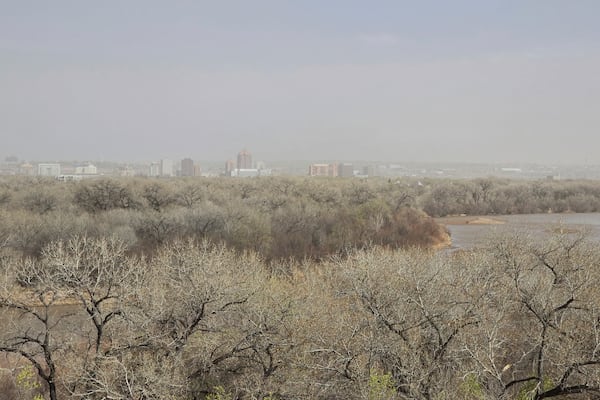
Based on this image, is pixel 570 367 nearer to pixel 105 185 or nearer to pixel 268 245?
pixel 268 245

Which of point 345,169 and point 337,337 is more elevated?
point 345,169

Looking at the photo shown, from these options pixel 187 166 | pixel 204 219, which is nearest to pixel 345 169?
pixel 187 166

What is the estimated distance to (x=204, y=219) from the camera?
125 ft

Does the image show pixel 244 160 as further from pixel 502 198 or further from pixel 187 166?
pixel 502 198

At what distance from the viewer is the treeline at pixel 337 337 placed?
36.1 ft

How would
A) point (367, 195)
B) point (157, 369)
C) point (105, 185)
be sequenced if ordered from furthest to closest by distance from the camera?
point (367, 195)
point (105, 185)
point (157, 369)

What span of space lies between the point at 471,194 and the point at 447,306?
2680 inches

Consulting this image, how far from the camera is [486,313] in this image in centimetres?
1337

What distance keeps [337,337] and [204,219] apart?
87.1 ft

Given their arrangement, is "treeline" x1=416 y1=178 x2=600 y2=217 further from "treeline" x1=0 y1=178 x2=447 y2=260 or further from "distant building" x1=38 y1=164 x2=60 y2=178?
"distant building" x1=38 y1=164 x2=60 y2=178

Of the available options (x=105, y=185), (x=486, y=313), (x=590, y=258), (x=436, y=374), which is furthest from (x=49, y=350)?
(x=105, y=185)

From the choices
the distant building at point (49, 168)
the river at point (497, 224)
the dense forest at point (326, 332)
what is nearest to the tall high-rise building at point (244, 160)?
the distant building at point (49, 168)

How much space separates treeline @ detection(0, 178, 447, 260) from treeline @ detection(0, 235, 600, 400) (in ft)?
53.4

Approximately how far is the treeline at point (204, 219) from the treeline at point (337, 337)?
16280mm
